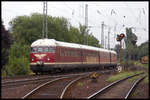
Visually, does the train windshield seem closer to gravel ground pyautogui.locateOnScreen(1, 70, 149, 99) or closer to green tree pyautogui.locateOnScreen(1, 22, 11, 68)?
green tree pyautogui.locateOnScreen(1, 22, 11, 68)

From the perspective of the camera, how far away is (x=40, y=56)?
22938mm

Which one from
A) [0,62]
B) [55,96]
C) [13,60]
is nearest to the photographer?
[55,96]

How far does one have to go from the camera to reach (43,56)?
22.9 meters

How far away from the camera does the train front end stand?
22.5 metres

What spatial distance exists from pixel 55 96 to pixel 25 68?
14208 millimetres

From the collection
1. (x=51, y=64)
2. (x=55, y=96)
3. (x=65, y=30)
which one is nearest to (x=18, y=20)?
(x=65, y=30)

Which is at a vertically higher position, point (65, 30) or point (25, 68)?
point (65, 30)

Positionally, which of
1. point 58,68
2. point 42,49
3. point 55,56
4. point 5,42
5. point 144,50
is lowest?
point 58,68

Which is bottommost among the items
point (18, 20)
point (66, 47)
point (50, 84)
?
point (50, 84)

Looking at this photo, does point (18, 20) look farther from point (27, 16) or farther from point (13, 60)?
point (13, 60)

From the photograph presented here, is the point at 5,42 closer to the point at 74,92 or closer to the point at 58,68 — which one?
the point at 58,68

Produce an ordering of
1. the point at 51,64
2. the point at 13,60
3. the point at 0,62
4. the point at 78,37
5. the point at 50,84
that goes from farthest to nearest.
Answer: the point at 78,37 → the point at 13,60 → the point at 51,64 → the point at 0,62 → the point at 50,84

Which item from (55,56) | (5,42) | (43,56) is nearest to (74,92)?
(5,42)

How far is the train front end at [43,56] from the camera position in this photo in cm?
2250
